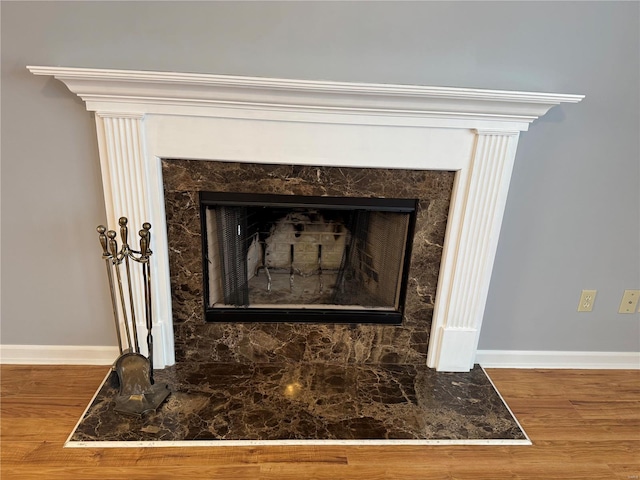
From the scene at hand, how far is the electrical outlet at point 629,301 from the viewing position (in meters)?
2.08

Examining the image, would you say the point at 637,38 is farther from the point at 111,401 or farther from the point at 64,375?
the point at 64,375

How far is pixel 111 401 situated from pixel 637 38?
262cm

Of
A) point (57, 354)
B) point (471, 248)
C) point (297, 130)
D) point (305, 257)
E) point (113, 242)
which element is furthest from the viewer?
point (305, 257)

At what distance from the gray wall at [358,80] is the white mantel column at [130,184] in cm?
9

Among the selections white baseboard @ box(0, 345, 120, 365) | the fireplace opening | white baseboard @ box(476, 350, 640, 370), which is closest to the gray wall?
white baseboard @ box(0, 345, 120, 365)

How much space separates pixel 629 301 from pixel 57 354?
2.82m

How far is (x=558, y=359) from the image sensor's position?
218cm

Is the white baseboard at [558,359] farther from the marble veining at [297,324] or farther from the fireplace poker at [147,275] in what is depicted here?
the fireplace poker at [147,275]

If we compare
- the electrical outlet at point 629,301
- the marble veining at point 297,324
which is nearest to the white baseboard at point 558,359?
the electrical outlet at point 629,301

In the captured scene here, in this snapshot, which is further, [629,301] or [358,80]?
[629,301]

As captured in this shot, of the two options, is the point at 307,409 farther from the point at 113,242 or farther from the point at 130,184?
the point at 130,184

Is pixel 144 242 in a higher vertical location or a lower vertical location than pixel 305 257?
higher

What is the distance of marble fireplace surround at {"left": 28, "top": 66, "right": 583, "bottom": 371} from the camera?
60.4 inches

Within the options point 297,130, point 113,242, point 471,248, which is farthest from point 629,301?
point 113,242
